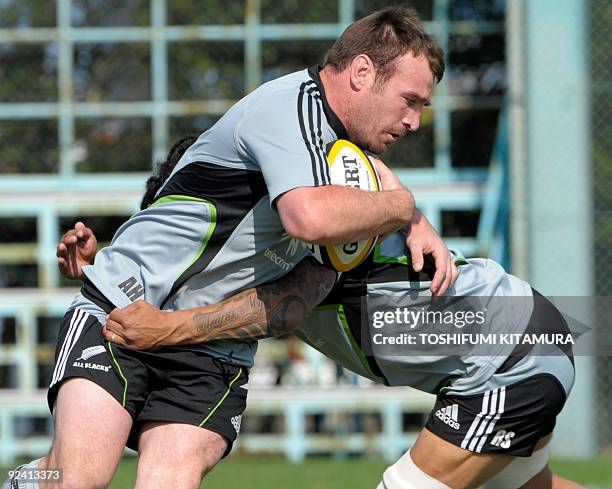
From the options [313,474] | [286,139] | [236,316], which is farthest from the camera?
[313,474]

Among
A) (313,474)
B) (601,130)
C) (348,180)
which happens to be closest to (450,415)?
Answer: (348,180)

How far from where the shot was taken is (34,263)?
34.3 feet

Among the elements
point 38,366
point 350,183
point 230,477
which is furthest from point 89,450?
point 38,366

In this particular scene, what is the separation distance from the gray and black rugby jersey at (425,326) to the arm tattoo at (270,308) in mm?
152

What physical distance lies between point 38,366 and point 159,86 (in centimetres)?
277

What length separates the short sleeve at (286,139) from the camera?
11.2ft

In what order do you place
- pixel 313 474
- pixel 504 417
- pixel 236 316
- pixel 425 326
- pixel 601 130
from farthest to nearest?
pixel 601 130, pixel 313 474, pixel 425 326, pixel 504 417, pixel 236 316

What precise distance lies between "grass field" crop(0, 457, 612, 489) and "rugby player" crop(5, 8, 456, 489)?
12.0 feet

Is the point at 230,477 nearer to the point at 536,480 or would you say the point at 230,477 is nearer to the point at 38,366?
the point at 38,366

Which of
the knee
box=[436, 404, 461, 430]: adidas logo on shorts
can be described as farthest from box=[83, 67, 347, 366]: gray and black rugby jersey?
box=[436, 404, 461, 430]: adidas logo on shorts

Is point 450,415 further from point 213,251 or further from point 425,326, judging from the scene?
point 213,251

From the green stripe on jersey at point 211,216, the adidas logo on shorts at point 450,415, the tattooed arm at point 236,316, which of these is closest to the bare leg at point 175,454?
the tattooed arm at point 236,316

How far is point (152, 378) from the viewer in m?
3.86

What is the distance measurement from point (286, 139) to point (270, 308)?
26.3 inches
